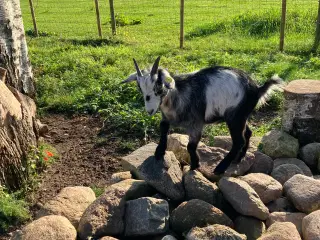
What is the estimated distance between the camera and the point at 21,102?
523 centimetres

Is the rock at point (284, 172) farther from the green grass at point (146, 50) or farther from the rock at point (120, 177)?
the rock at point (120, 177)

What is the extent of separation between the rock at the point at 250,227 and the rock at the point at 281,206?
35 cm

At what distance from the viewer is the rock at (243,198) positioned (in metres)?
3.94

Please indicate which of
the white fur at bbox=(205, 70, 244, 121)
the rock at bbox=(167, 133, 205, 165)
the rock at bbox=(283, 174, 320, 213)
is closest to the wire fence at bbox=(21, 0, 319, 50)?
the rock at bbox=(167, 133, 205, 165)

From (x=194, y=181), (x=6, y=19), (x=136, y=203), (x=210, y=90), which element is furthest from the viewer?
(x=6, y=19)

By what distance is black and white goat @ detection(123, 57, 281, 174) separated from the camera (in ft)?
14.8

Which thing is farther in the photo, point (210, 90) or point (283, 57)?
point (283, 57)

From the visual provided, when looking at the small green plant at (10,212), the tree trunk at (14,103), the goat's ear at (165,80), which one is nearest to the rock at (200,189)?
the goat's ear at (165,80)

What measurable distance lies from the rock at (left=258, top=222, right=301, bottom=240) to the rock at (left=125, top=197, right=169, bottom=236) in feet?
2.83

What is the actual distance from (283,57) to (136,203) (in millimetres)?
6040

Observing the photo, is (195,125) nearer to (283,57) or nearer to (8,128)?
(8,128)

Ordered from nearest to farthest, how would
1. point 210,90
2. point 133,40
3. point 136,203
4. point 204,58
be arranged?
point 136,203
point 210,90
point 204,58
point 133,40

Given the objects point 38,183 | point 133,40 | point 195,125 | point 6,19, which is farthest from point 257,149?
point 133,40

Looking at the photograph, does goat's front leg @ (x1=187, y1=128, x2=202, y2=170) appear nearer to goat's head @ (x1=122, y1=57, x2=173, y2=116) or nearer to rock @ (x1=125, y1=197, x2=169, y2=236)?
goat's head @ (x1=122, y1=57, x2=173, y2=116)
